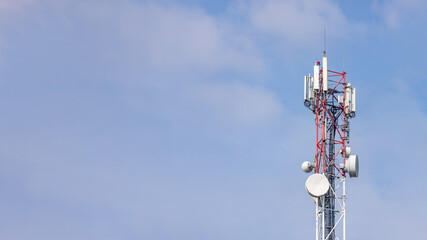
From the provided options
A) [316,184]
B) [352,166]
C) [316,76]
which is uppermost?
[316,76]

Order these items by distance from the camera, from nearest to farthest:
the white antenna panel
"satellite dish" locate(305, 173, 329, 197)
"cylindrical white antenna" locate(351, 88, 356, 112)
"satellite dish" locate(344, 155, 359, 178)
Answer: "satellite dish" locate(305, 173, 329, 197), "satellite dish" locate(344, 155, 359, 178), the white antenna panel, "cylindrical white antenna" locate(351, 88, 356, 112)

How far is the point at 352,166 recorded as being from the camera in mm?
97375

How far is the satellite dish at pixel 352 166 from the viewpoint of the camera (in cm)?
9738

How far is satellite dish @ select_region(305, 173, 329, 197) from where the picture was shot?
96.2 metres

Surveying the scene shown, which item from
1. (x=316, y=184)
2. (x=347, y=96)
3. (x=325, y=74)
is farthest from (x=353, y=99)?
(x=316, y=184)

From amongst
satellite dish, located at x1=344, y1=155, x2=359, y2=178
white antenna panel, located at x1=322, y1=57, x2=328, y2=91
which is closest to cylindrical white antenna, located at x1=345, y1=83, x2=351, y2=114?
white antenna panel, located at x1=322, y1=57, x2=328, y2=91

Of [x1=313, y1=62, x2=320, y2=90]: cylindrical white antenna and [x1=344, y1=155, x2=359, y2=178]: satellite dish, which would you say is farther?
[x1=313, y1=62, x2=320, y2=90]: cylindrical white antenna

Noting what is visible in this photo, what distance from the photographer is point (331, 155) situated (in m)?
99.1

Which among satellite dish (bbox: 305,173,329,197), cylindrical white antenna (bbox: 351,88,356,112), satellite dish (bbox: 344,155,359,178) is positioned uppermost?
cylindrical white antenna (bbox: 351,88,356,112)

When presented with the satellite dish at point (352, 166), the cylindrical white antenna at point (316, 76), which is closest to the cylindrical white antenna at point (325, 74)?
the cylindrical white antenna at point (316, 76)

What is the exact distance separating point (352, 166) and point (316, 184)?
13.1ft

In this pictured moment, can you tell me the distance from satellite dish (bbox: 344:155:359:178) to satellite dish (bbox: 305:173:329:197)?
2788 mm

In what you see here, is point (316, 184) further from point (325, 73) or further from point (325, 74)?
point (325, 73)

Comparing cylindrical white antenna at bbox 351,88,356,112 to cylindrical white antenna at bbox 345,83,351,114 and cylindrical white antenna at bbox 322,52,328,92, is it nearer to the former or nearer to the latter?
cylindrical white antenna at bbox 345,83,351,114
